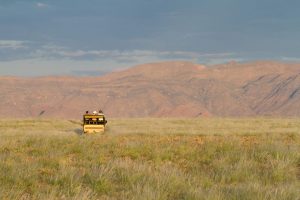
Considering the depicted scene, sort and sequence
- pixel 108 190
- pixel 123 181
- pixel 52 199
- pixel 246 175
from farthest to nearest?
pixel 246 175 → pixel 123 181 → pixel 108 190 → pixel 52 199

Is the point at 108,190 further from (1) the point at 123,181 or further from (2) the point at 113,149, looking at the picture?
(2) the point at 113,149

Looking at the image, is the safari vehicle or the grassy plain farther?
the safari vehicle

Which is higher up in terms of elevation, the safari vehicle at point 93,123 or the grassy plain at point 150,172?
the grassy plain at point 150,172

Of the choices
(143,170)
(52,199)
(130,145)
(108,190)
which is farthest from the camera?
(130,145)

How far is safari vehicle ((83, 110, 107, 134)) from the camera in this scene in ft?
106

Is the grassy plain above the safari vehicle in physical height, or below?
above

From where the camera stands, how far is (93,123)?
33.0 m

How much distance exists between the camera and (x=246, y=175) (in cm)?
1263

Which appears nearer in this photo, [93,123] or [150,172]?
[150,172]

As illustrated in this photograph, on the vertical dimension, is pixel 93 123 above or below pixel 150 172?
→ below

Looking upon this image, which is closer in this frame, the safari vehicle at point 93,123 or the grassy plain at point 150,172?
the grassy plain at point 150,172

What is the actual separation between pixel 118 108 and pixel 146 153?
561ft

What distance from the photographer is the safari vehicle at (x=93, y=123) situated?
106 feet

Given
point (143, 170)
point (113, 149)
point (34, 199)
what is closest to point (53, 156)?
point (113, 149)
